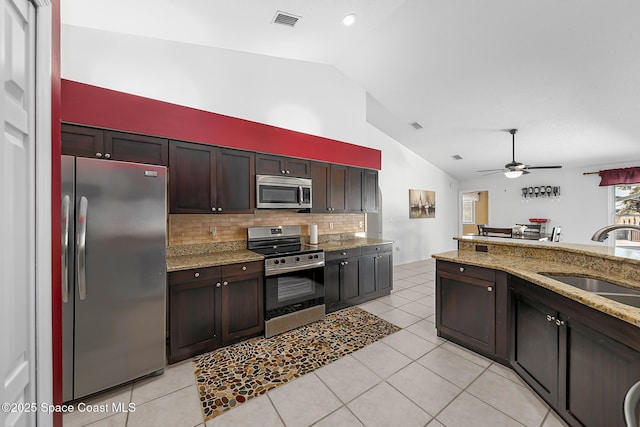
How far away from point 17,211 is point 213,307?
188 centimetres

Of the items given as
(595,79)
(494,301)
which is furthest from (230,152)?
(595,79)

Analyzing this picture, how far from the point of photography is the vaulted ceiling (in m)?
2.42

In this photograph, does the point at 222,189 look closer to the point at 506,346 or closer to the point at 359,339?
the point at 359,339

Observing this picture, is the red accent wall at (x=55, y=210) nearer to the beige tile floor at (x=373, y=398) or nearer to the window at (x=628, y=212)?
the beige tile floor at (x=373, y=398)

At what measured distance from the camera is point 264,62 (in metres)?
3.41

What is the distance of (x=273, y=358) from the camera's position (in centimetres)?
239

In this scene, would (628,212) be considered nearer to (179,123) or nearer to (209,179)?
(209,179)

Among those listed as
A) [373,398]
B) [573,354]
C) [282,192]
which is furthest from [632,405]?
[282,192]

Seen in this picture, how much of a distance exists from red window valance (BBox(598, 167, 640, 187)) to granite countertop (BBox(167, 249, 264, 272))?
299 inches

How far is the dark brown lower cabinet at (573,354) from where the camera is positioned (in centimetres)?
128

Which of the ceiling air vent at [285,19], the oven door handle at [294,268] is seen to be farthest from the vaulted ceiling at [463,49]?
the oven door handle at [294,268]

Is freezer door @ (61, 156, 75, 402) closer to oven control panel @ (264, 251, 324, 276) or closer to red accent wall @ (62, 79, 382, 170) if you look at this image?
red accent wall @ (62, 79, 382, 170)

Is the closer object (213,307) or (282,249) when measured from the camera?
(213,307)

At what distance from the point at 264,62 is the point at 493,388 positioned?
4.28 meters
